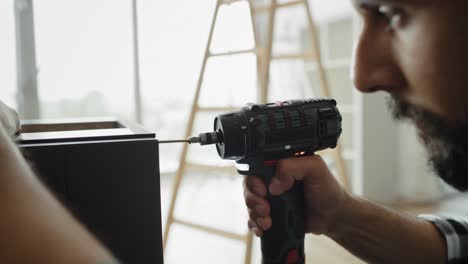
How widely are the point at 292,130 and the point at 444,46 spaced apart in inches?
16.0

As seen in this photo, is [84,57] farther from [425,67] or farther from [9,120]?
[425,67]

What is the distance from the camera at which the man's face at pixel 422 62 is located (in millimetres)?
390

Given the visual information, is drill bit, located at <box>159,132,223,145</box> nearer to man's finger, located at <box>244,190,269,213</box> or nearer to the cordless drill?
the cordless drill

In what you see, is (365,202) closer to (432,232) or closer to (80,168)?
(432,232)

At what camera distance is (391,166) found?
8.55ft

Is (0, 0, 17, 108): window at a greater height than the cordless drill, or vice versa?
(0, 0, 17, 108): window

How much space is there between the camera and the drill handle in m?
0.81

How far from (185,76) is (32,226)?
9.54 feet

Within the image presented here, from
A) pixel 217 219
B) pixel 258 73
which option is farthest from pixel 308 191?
pixel 217 219

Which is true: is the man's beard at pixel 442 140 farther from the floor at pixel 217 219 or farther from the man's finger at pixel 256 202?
the floor at pixel 217 219

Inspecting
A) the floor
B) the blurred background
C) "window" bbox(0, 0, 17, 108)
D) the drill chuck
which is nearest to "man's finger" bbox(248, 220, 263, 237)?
the drill chuck

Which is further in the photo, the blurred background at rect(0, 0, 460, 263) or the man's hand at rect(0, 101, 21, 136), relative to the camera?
the blurred background at rect(0, 0, 460, 263)

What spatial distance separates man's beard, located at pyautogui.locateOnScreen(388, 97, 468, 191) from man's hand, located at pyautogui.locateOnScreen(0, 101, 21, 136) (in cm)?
51

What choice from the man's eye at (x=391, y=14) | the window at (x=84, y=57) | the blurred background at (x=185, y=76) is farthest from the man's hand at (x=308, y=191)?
the window at (x=84, y=57)
